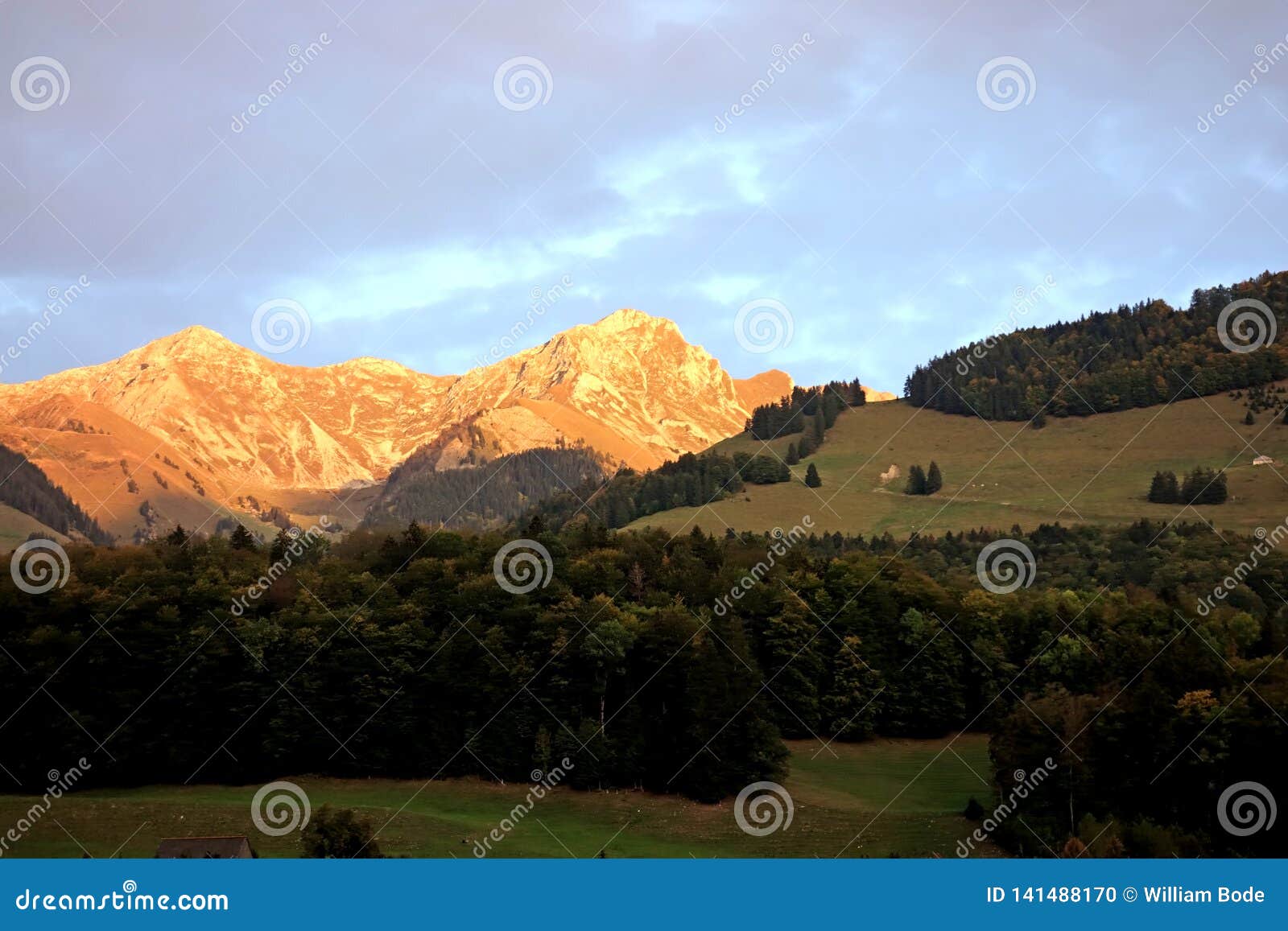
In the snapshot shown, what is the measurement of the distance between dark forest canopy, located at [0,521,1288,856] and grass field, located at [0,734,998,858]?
3352 millimetres

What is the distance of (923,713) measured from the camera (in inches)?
3969

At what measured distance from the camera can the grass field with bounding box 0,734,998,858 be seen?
60188 mm

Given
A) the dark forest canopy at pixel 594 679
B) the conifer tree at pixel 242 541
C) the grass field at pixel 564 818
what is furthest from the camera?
the conifer tree at pixel 242 541

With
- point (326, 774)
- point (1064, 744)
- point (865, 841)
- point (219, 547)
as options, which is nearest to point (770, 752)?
point (865, 841)

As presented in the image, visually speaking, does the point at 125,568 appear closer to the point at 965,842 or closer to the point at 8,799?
the point at 8,799

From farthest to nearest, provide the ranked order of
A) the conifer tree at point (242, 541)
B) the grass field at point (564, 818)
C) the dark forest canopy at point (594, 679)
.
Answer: the conifer tree at point (242, 541) < the dark forest canopy at point (594, 679) < the grass field at point (564, 818)

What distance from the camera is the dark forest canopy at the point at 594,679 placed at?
61.8 m

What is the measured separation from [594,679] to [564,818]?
14019 millimetres

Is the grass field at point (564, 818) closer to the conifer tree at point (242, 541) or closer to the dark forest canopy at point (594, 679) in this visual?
the dark forest canopy at point (594, 679)

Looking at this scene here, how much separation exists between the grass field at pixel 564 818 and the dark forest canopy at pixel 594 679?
3352 mm

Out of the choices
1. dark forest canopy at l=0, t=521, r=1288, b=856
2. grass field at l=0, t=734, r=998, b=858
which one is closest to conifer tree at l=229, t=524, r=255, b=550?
dark forest canopy at l=0, t=521, r=1288, b=856

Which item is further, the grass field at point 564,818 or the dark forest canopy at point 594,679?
the dark forest canopy at point 594,679

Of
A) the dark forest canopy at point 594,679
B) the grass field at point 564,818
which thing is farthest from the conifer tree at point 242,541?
the grass field at point 564,818

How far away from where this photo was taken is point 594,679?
8531cm
